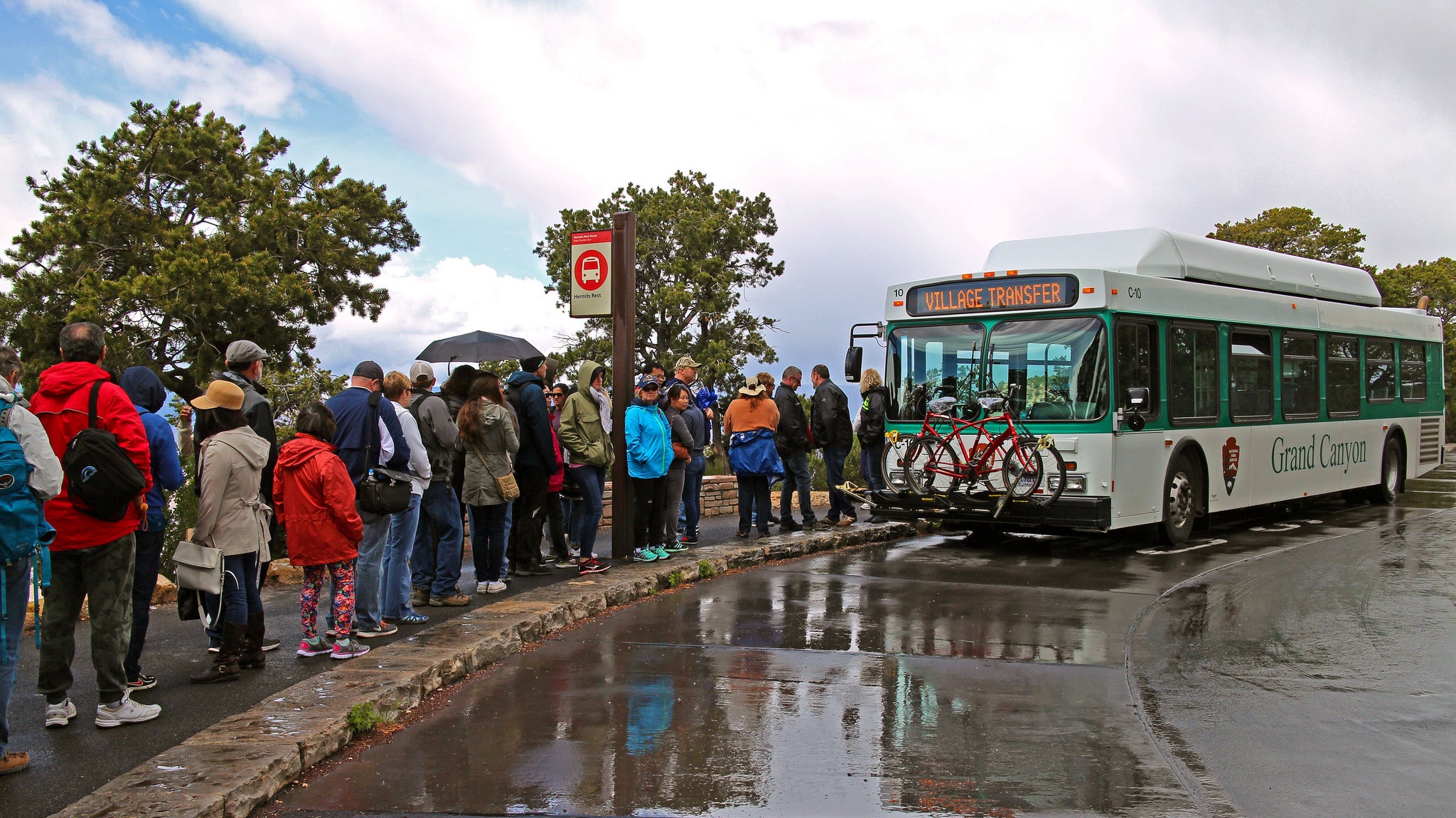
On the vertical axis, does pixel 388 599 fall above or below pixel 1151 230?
below

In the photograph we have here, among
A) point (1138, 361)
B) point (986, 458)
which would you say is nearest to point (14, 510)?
point (986, 458)

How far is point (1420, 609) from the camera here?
339 inches

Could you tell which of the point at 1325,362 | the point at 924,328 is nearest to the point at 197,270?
the point at 924,328

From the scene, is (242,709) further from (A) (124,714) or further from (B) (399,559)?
(B) (399,559)

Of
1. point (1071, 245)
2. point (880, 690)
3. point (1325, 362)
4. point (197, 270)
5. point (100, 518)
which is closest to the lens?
point (100, 518)

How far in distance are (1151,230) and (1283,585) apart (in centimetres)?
482

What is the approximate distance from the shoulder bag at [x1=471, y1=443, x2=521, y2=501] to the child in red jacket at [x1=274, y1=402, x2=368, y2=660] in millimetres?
1908

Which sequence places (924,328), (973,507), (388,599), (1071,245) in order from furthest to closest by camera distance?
1. (1071,245)
2. (924,328)
3. (973,507)
4. (388,599)

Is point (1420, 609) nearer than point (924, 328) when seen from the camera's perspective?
Yes

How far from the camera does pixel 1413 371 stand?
58.2 ft

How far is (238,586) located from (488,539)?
115 inches

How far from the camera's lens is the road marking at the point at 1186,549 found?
39.1 feet

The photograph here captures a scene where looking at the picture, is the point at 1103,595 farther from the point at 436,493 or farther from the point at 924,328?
the point at 436,493

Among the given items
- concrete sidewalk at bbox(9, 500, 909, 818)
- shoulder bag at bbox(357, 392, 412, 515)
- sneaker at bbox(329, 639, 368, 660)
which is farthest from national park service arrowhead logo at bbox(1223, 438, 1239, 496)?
sneaker at bbox(329, 639, 368, 660)
